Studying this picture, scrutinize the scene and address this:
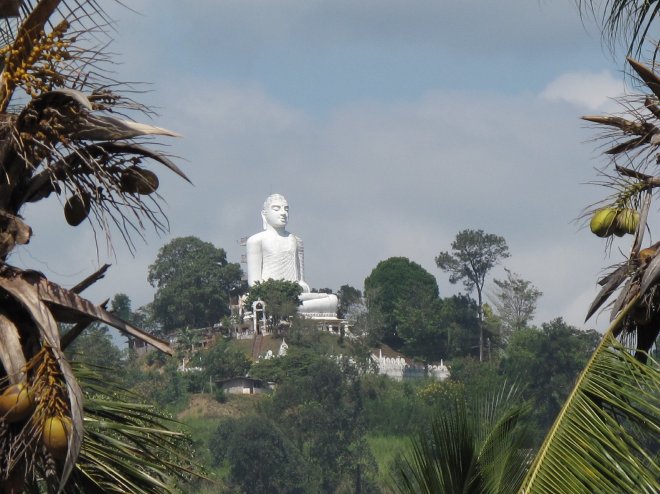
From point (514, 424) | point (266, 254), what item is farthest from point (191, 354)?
point (514, 424)

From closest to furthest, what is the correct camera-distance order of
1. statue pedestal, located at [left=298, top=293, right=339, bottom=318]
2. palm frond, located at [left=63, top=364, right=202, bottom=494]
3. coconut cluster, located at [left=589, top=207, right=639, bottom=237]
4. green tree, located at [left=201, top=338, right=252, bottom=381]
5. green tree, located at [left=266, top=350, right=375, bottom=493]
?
palm frond, located at [left=63, top=364, right=202, bottom=494] → coconut cluster, located at [left=589, top=207, right=639, bottom=237] → green tree, located at [left=266, top=350, right=375, bottom=493] → green tree, located at [left=201, top=338, right=252, bottom=381] → statue pedestal, located at [left=298, top=293, right=339, bottom=318]

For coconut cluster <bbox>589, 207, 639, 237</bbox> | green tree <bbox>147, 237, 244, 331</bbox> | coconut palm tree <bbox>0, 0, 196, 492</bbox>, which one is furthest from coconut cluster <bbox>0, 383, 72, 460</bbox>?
green tree <bbox>147, 237, 244, 331</bbox>

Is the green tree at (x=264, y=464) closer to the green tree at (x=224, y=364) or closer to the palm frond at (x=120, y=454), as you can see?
the green tree at (x=224, y=364)

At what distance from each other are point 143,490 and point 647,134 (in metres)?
2.41

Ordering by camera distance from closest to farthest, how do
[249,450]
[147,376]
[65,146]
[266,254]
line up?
[65,146], [249,450], [147,376], [266,254]

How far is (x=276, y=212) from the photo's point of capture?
4338 inches

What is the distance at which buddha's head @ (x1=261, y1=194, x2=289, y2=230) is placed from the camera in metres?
110

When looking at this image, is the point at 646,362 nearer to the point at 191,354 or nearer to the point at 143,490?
the point at 143,490

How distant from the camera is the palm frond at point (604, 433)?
5887 millimetres

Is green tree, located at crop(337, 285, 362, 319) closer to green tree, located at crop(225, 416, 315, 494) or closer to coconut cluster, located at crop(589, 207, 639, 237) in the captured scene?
green tree, located at crop(225, 416, 315, 494)

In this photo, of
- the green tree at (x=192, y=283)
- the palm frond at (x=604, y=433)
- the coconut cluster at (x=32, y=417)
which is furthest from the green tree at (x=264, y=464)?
the coconut cluster at (x=32, y=417)

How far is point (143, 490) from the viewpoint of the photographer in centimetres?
589

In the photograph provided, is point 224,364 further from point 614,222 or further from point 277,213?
point 614,222

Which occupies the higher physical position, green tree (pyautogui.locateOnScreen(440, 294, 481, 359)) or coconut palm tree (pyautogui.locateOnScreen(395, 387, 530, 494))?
green tree (pyautogui.locateOnScreen(440, 294, 481, 359))
